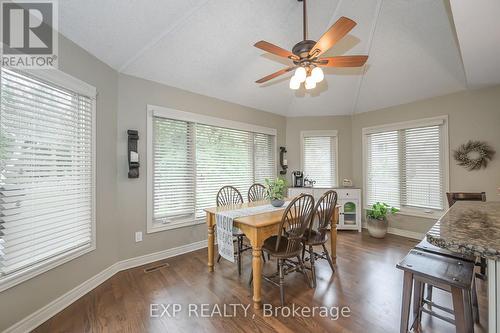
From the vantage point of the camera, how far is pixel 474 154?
3328 millimetres

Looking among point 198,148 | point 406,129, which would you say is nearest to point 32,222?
point 198,148

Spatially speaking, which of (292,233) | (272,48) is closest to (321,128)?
(272,48)

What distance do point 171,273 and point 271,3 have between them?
3618 millimetres

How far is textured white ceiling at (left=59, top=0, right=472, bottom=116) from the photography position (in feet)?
7.29

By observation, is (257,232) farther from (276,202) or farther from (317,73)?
(317,73)

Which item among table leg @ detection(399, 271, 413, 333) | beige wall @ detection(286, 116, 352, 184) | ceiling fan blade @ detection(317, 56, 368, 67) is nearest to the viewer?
table leg @ detection(399, 271, 413, 333)

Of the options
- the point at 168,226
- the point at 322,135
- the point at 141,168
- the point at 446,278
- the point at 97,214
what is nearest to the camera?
the point at 446,278

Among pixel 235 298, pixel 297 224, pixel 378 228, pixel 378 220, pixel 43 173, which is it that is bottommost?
pixel 235 298

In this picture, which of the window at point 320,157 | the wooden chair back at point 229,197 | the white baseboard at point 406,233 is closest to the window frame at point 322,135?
the window at point 320,157

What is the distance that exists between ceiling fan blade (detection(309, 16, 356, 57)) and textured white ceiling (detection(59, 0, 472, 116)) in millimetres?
1166

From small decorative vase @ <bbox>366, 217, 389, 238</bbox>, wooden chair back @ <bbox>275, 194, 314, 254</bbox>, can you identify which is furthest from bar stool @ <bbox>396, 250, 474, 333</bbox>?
small decorative vase @ <bbox>366, 217, 389, 238</bbox>

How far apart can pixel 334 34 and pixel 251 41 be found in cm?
160

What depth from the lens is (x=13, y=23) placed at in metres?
1.69

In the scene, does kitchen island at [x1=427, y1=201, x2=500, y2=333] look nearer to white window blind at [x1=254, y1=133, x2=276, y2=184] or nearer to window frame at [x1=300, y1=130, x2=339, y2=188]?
white window blind at [x1=254, y1=133, x2=276, y2=184]
